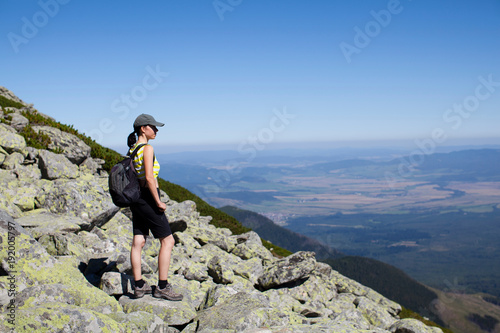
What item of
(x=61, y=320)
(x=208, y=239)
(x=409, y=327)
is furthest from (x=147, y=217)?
(x=409, y=327)

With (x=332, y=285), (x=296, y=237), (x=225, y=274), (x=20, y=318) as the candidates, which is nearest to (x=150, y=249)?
(x=225, y=274)

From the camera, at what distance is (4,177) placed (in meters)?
13.2

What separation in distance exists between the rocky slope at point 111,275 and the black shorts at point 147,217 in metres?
1.56

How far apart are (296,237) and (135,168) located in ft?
531

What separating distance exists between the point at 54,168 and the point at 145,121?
416 inches

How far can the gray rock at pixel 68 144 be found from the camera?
1952 centimetres

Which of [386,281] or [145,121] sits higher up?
[145,121]

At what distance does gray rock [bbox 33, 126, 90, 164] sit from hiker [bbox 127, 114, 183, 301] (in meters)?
14.1

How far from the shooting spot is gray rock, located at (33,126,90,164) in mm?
19516

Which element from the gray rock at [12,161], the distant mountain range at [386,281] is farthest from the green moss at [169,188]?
the distant mountain range at [386,281]

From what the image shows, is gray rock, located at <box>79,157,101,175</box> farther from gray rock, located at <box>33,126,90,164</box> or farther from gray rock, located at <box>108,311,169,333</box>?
gray rock, located at <box>108,311,169,333</box>

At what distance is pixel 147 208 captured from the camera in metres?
7.41

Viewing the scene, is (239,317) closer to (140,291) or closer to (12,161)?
(140,291)

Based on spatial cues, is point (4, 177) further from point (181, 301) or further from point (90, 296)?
point (181, 301)
